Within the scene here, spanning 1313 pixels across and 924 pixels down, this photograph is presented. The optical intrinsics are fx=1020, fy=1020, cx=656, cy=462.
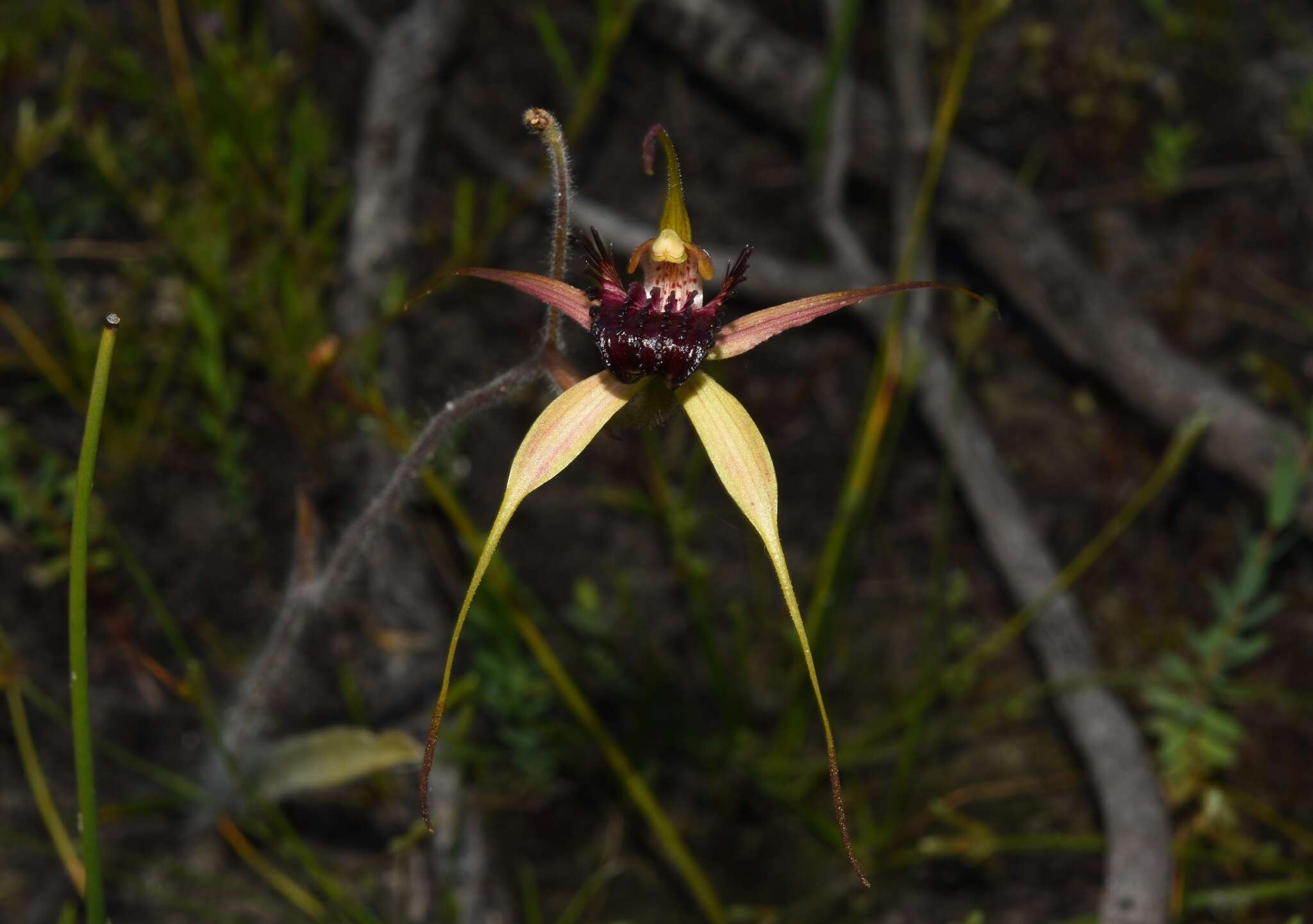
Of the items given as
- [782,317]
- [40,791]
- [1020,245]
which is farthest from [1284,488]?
[40,791]

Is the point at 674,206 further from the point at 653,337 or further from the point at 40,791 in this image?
the point at 40,791

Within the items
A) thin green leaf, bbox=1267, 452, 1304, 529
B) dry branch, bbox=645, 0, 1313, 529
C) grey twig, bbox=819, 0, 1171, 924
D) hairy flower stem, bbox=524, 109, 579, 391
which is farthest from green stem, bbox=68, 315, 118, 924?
dry branch, bbox=645, 0, 1313, 529

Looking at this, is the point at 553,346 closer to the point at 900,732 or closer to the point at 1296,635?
the point at 900,732

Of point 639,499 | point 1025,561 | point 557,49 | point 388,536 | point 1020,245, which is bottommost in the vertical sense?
point 1025,561

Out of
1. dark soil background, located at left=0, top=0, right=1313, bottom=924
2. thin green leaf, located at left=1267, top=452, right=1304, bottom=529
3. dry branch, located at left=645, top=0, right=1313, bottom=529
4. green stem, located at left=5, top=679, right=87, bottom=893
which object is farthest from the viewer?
dry branch, located at left=645, top=0, right=1313, bottom=529

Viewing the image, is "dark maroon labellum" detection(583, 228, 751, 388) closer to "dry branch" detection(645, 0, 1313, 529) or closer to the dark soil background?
the dark soil background
